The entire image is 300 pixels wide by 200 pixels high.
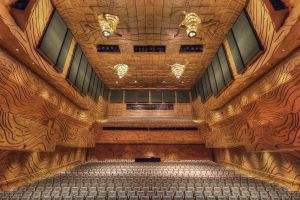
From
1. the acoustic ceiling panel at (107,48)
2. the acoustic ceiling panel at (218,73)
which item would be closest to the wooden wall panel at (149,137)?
the acoustic ceiling panel at (218,73)

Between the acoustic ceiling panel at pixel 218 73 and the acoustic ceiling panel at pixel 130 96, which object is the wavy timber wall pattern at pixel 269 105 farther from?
the acoustic ceiling panel at pixel 130 96

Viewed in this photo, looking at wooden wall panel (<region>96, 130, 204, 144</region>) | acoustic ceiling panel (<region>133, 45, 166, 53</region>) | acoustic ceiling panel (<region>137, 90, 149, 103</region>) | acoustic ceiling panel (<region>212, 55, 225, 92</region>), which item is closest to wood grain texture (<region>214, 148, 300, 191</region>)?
acoustic ceiling panel (<region>212, 55, 225, 92</region>)

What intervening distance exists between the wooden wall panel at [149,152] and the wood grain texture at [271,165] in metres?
4.95

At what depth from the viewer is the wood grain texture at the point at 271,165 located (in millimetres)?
7477

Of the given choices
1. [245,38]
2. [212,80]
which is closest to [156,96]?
[212,80]

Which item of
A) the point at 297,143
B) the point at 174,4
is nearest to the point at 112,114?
the point at 174,4

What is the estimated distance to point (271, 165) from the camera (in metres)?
8.98

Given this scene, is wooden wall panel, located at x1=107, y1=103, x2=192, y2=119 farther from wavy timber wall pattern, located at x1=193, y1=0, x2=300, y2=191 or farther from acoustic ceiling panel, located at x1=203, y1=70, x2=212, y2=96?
wavy timber wall pattern, located at x1=193, y1=0, x2=300, y2=191

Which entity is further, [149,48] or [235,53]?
[149,48]

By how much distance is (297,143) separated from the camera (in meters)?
5.93

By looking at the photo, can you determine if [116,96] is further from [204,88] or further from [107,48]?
[204,88]

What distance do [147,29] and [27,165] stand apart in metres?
9.97

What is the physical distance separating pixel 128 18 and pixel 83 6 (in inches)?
92.1

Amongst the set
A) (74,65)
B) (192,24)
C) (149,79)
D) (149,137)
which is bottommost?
(149,137)
